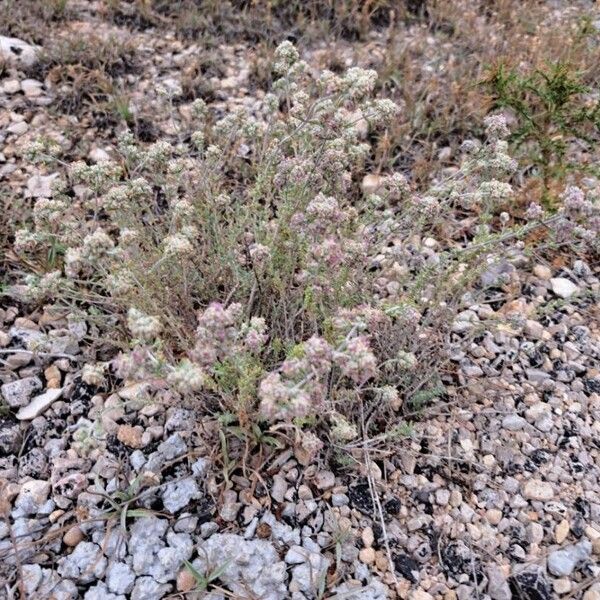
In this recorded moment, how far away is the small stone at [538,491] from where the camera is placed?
2.77 meters

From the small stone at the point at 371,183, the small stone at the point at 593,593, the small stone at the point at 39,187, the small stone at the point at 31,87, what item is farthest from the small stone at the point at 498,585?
the small stone at the point at 31,87

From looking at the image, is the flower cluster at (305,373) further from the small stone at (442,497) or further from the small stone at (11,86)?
the small stone at (11,86)

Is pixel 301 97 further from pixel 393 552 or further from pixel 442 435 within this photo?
pixel 393 552

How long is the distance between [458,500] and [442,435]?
0.31 m

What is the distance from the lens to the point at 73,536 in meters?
2.57

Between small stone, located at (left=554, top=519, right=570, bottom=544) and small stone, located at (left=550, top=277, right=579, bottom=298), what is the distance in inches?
56.8

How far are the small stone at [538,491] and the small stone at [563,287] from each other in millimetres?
1295

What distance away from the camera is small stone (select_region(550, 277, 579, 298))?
3.70 m

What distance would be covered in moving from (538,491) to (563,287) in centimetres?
140

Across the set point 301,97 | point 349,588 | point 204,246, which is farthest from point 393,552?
point 301,97

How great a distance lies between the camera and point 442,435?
2957 mm

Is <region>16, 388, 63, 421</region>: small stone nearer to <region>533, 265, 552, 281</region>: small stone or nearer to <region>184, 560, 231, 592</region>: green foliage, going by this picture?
<region>184, 560, 231, 592</region>: green foliage

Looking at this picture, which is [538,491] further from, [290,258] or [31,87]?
[31,87]

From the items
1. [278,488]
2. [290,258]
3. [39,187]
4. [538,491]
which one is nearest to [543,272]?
[538,491]
